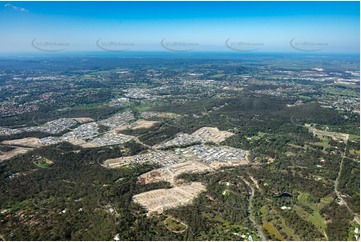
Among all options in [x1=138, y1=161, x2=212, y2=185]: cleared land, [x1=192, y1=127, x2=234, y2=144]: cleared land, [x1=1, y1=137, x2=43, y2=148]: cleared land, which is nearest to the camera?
[x1=138, y1=161, x2=212, y2=185]: cleared land

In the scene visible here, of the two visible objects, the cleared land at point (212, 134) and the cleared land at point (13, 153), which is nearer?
the cleared land at point (13, 153)

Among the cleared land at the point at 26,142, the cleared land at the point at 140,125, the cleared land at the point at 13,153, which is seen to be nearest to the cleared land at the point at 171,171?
the cleared land at the point at 140,125

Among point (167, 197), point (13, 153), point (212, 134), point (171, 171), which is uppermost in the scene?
point (167, 197)

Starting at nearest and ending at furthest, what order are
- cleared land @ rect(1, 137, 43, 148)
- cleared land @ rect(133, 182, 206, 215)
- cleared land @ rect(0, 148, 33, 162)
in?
cleared land @ rect(133, 182, 206, 215) < cleared land @ rect(0, 148, 33, 162) < cleared land @ rect(1, 137, 43, 148)

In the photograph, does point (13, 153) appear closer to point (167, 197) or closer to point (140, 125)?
point (140, 125)

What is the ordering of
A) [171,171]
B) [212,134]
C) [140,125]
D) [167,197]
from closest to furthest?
[167,197] < [171,171] < [212,134] < [140,125]

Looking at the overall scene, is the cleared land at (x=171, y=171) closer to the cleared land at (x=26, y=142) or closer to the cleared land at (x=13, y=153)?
the cleared land at (x=13, y=153)

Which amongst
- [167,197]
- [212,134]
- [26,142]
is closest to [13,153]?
[26,142]

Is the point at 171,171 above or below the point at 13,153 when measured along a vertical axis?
above

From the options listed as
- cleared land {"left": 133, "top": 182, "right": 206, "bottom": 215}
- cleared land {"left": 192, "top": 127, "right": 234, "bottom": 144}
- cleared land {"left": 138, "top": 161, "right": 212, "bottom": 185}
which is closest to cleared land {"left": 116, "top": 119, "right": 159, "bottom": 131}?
cleared land {"left": 192, "top": 127, "right": 234, "bottom": 144}

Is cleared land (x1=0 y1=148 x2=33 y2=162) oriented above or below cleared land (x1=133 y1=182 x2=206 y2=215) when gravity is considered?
below

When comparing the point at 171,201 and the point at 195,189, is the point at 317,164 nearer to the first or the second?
the point at 195,189

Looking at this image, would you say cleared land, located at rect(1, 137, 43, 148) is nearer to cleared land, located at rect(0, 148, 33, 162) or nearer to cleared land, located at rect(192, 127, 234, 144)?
cleared land, located at rect(0, 148, 33, 162)
